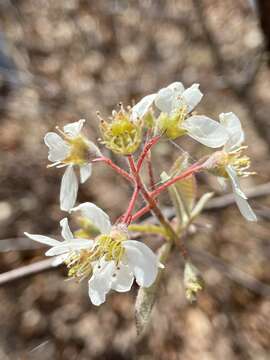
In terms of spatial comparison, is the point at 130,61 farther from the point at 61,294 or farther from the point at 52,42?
the point at 61,294

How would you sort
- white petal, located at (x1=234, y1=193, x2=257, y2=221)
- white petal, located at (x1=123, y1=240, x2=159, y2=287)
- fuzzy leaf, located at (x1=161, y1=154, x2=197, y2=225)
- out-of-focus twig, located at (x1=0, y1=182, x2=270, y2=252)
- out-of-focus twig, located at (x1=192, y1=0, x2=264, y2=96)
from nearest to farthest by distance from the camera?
white petal, located at (x1=123, y1=240, x2=159, y2=287), white petal, located at (x1=234, y1=193, x2=257, y2=221), fuzzy leaf, located at (x1=161, y1=154, x2=197, y2=225), out-of-focus twig, located at (x1=0, y1=182, x2=270, y2=252), out-of-focus twig, located at (x1=192, y1=0, x2=264, y2=96)

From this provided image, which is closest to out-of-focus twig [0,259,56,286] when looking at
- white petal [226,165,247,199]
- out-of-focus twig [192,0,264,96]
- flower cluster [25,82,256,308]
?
flower cluster [25,82,256,308]

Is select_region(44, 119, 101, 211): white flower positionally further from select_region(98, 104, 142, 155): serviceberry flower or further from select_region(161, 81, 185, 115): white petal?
select_region(161, 81, 185, 115): white petal

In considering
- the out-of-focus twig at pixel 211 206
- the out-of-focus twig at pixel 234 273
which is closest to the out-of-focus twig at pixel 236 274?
the out-of-focus twig at pixel 234 273

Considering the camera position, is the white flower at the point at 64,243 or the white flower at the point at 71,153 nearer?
the white flower at the point at 64,243

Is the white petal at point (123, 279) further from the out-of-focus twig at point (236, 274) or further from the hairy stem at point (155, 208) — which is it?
the out-of-focus twig at point (236, 274)

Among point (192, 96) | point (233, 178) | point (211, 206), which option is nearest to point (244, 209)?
point (233, 178)

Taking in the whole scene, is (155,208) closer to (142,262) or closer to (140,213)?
(140,213)
